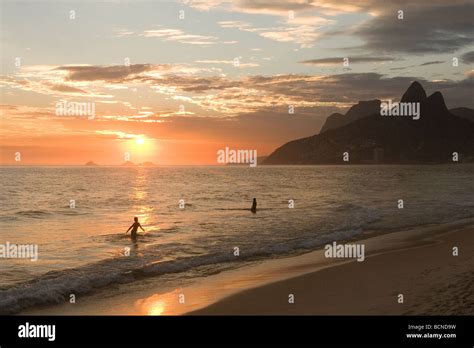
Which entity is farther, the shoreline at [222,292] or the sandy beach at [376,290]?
the shoreline at [222,292]

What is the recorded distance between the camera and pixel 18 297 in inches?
610

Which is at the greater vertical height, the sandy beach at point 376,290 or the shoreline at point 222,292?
the sandy beach at point 376,290

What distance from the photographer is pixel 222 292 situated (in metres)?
15.5

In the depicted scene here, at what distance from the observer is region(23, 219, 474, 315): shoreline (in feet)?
44.3

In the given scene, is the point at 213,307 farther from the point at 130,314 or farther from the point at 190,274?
the point at 190,274

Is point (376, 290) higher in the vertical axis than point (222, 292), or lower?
higher

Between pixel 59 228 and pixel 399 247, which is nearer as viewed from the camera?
pixel 399 247

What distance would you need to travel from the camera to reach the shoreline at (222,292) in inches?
531

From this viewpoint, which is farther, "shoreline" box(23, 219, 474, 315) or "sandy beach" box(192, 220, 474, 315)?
"shoreline" box(23, 219, 474, 315)

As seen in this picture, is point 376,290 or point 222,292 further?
point 222,292

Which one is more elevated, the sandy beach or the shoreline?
the sandy beach
